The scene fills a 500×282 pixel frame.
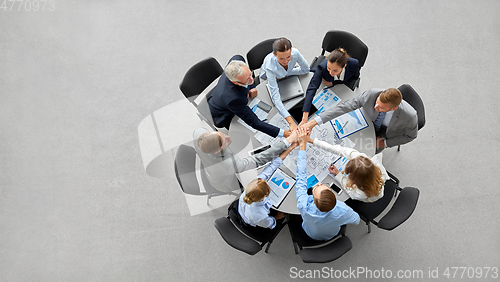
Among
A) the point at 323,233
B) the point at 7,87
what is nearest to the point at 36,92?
the point at 7,87

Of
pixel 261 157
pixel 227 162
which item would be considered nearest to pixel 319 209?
pixel 261 157

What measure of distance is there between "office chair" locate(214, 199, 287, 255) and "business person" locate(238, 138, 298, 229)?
0.10m

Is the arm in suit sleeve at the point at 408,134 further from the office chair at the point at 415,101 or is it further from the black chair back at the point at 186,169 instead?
the black chair back at the point at 186,169

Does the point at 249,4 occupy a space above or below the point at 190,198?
above

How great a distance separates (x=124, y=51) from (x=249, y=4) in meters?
1.98

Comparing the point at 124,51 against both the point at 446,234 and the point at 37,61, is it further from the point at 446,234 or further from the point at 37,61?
the point at 446,234

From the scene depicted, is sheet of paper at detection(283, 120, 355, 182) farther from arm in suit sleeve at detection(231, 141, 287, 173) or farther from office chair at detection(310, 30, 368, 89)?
office chair at detection(310, 30, 368, 89)

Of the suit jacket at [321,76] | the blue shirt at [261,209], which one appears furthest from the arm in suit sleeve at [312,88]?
the blue shirt at [261,209]

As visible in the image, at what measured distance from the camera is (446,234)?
367 centimetres

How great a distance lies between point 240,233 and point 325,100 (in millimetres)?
1610

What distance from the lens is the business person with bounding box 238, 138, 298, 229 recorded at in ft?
8.54

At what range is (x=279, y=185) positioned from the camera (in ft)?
9.86

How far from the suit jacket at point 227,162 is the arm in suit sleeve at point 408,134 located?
46.7 inches

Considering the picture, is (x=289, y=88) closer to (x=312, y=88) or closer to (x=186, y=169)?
(x=312, y=88)
